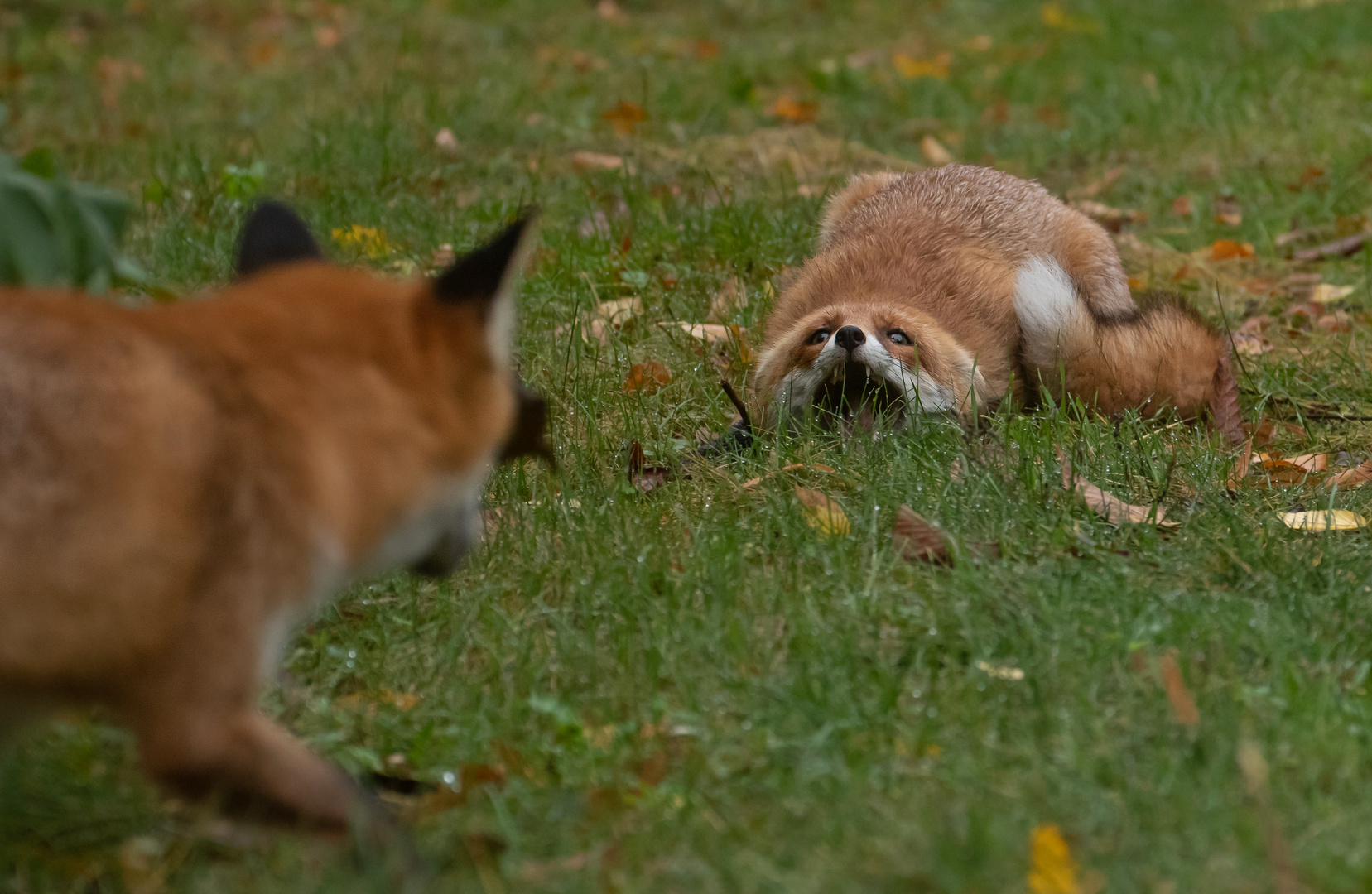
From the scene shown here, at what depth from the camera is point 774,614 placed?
3135 mm

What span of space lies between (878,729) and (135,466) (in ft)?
4.85

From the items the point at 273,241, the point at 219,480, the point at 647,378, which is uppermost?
the point at 273,241

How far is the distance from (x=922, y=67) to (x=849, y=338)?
636 centimetres

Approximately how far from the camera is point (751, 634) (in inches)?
119

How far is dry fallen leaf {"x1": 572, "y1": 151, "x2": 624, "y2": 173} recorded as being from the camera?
7.20m

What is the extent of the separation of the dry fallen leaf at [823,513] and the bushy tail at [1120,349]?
1.33 meters

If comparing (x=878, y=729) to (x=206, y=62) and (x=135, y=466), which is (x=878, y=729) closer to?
(x=135, y=466)

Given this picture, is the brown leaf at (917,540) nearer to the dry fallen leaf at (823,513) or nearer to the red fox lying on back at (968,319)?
the dry fallen leaf at (823,513)

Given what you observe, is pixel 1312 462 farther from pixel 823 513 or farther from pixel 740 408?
pixel 740 408

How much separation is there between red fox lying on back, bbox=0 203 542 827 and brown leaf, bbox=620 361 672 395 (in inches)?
97.6

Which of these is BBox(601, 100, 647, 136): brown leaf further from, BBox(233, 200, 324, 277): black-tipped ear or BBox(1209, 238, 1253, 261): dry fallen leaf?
BBox(233, 200, 324, 277): black-tipped ear

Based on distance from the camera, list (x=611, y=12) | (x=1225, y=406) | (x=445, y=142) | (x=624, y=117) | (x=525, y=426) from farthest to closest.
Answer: (x=611, y=12) < (x=624, y=117) < (x=445, y=142) < (x=1225, y=406) < (x=525, y=426)

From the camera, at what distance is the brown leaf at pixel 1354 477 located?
13.1 ft

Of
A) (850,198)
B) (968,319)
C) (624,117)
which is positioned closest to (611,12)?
(624,117)
